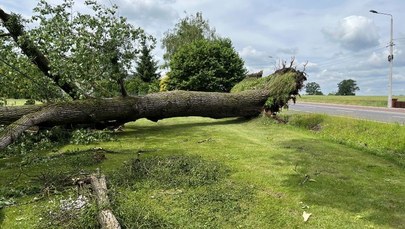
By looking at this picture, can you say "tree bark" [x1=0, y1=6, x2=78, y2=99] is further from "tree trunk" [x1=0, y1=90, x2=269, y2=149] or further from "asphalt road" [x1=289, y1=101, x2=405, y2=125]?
"asphalt road" [x1=289, y1=101, x2=405, y2=125]

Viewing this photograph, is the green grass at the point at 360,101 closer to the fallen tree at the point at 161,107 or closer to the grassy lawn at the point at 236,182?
the fallen tree at the point at 161,107

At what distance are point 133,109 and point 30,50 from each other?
10.1 ft

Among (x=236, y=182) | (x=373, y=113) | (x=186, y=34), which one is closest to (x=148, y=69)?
(x=186, y=34)

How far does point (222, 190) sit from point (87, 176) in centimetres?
189

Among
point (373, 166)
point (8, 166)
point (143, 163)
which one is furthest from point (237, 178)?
point (8, 166)

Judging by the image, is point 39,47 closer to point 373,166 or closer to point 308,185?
point 308,185

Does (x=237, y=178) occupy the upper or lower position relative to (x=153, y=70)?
lower

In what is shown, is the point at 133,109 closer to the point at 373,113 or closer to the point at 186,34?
the point at 373,113

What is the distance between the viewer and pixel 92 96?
402 inches

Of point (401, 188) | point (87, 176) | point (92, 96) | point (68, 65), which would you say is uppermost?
point (68, 65)

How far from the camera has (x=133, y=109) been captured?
10.5m

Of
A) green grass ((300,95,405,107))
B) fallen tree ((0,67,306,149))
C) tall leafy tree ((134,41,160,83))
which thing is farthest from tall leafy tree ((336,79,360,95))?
fallen tree ((0,67,306,149))

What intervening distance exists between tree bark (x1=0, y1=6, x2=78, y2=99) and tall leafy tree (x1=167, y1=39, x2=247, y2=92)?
1480 cm

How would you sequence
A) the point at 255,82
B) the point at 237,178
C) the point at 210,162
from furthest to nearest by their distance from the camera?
1. the point at 255,82
2. the point at 210,162
3. the point at 237,178
